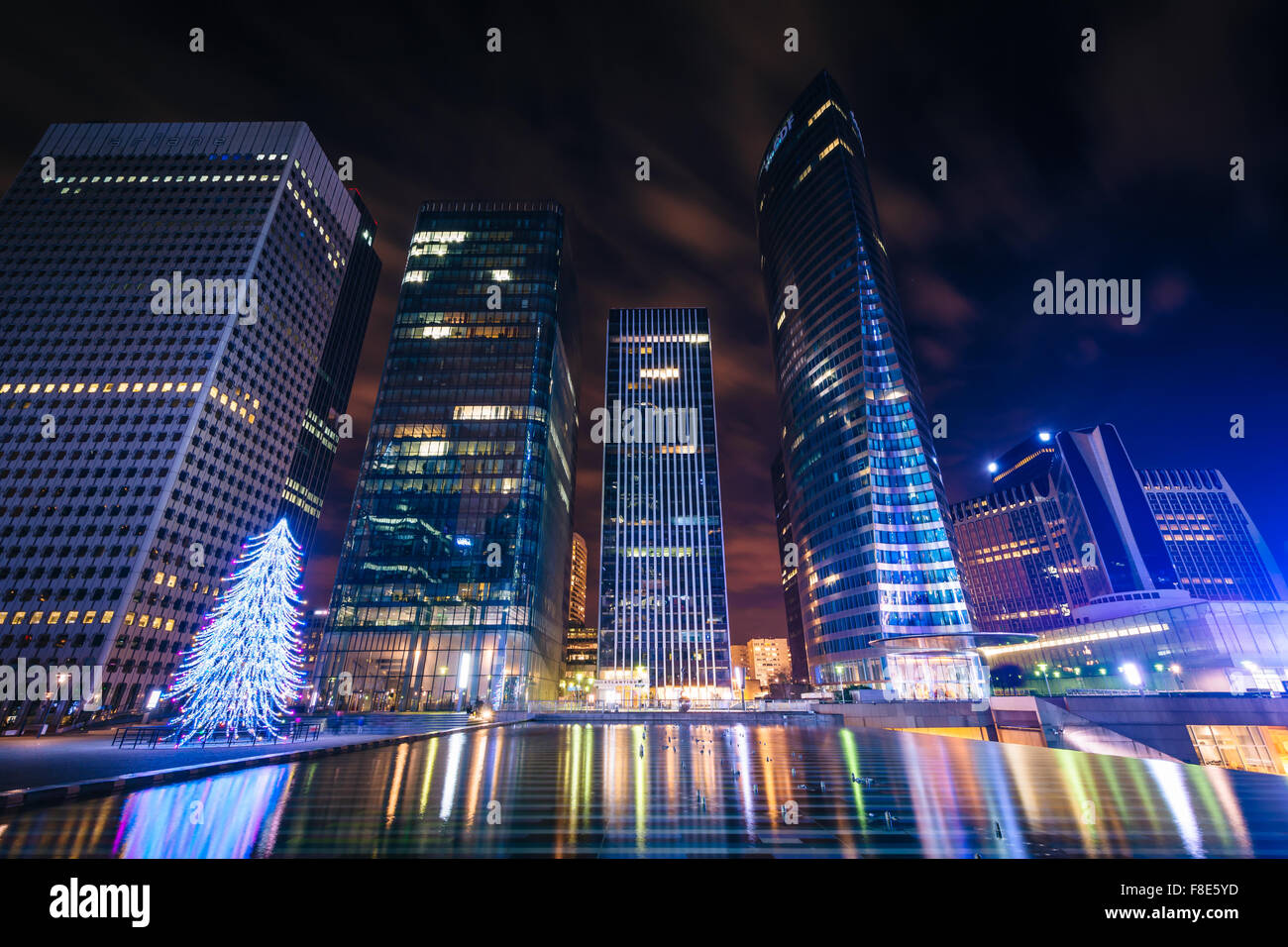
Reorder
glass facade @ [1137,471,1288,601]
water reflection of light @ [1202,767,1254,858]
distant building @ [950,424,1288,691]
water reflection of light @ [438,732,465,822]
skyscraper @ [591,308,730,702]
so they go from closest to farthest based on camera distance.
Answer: water reflection of light @ [1202,767,1254,858]
water reflection of light @ [438,732,465,822]
distant building @ [950,424,1288,691]
skyscraper @ [591,308,730,702]
glass facade @ [1137,471,1288,601]

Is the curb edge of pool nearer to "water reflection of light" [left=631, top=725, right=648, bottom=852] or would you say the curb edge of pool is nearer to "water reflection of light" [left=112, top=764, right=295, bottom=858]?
"water reflection of light" [left=112, top=764, right=295, bottom=858]

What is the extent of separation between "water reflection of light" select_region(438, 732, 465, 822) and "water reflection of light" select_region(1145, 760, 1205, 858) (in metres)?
11.3

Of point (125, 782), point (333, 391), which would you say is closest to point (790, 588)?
point (333, 391)

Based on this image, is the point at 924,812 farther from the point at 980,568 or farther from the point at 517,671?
the point at 980,568

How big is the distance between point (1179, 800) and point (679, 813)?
34.5 feet

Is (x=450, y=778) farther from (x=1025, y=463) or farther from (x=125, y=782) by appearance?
(x=1025, y=463)

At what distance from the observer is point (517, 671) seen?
→ 64938mm

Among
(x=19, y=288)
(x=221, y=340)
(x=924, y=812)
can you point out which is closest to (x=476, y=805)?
(x=924, y=812)

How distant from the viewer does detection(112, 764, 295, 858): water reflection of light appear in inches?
264

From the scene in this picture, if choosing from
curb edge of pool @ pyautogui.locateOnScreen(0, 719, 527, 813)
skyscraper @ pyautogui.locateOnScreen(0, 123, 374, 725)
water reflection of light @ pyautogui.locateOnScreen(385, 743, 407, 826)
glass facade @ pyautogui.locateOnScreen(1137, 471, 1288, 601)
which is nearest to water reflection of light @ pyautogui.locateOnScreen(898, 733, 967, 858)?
water reflection of light @ pyautogui.locateOnScreen(385, 743, 407, 826)

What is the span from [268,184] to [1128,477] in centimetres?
19479

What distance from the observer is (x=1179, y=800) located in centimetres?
1038

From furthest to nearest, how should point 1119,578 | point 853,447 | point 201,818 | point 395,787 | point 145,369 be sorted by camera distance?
point 1119,578 < point 853,447 < point 145,369 < point 395,787 < point 201,818

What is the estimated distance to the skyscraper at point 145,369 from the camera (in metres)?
74.4
